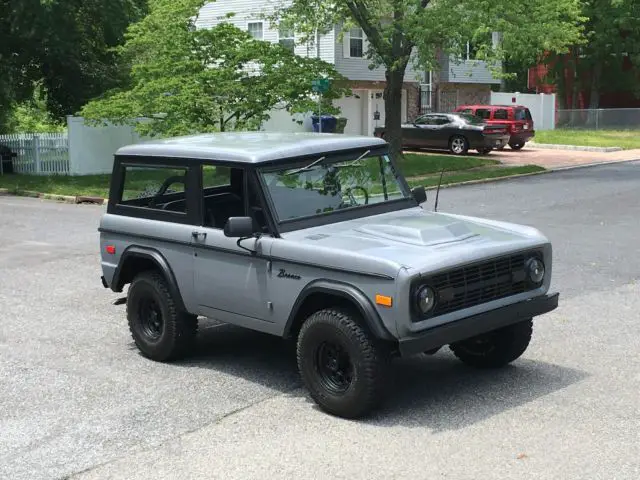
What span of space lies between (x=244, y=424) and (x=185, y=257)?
1683mm

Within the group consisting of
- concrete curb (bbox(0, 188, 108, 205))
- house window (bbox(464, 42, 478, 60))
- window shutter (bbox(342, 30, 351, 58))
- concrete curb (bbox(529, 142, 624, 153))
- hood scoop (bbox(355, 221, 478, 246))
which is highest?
window shutter (bbox(342, 30, 351, 58))

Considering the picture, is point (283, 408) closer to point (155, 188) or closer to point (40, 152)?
point (155, 188)

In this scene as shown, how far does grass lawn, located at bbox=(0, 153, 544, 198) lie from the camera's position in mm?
23516

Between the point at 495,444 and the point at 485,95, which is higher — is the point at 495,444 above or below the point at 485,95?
below

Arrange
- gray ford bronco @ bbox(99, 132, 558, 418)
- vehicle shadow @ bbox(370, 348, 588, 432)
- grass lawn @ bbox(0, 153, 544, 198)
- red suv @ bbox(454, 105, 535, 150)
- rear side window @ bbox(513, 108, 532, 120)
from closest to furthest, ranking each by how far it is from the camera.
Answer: gray ford bronco @ bbox(99, 132, 558, 418)
vehicle shadow @ bbox(370, 348, 588, 432)
grass lawn @ bbox(0, 153, 544, 198)
red suv @ bbox(454, 105, 535, 150)
rear side window @ bbox(513, 108, 532, 120)

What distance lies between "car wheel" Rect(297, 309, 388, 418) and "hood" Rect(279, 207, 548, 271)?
0.45 meters

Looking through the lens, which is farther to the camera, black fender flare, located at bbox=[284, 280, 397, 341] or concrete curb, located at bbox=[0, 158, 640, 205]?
concrete curb, located at bbox=[0, 158, 640, 205]

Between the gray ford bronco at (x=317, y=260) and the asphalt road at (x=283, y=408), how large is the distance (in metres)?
0.33

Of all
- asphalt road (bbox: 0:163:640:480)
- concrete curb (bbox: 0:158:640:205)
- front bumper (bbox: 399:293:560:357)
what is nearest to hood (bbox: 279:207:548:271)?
front bumper (bbox: 399:293:560:357)

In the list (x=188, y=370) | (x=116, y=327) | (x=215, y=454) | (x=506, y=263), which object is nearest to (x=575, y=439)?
(x=506, y=263)

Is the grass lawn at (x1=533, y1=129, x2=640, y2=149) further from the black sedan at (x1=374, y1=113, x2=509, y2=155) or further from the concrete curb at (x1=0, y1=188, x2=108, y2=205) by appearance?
the concrete curb at (x1=0, y1=188, x2=108, y2=205)

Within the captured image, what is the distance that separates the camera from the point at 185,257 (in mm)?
7305

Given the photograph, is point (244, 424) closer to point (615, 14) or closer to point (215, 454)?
point (215, 454)

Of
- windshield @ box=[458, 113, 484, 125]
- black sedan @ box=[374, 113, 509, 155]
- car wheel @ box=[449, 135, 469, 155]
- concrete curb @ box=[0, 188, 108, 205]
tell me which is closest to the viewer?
concrete curb @ box=[0, 188, 108, 205]
